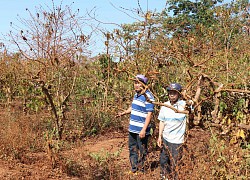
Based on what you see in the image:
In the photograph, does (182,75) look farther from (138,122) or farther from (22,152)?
(22,152)

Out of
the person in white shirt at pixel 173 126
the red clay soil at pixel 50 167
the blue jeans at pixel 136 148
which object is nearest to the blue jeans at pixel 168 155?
the person in white shirt at pixel 173 126

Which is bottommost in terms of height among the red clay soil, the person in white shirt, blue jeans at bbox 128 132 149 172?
the red clay soil

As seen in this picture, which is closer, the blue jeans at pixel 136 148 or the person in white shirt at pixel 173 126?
the person in white shirt at pixel 173 126

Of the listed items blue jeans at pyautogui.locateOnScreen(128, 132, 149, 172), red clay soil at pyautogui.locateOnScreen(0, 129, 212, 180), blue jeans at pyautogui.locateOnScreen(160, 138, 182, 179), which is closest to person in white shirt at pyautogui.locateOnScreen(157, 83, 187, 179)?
blue jeans at pyautogui.locateOnScreen(160, 138, 182, 179)

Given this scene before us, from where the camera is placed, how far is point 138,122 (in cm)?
511

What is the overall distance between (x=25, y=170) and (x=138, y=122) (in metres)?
1.84

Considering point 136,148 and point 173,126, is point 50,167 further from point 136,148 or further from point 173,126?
point 173,126

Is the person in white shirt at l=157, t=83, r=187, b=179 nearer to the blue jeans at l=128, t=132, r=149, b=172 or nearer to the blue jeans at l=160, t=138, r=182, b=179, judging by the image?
the blue jeans at l=160, t=138, r=182, b=179

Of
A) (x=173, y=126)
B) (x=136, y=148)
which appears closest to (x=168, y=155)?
(x=173, y=126)

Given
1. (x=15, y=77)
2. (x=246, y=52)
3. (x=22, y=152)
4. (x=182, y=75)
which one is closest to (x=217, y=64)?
(x=182, y=75)

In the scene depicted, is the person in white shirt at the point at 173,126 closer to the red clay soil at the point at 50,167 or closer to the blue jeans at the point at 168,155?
the blue jeans at the point at 168,155

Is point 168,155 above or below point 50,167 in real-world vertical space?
above

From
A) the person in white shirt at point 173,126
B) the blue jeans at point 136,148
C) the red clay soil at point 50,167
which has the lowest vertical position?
the red clay soil at point 50,167

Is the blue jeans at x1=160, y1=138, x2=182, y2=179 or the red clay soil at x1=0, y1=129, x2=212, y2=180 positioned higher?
the blue jeans at x1=160, y1=138, x2=182, y2=179
